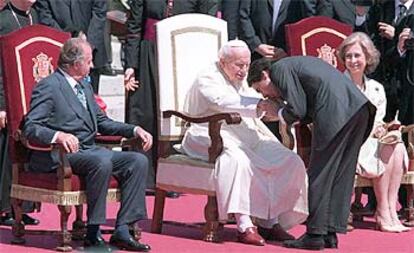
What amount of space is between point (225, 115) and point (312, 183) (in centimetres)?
68

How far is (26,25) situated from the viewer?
328 inches

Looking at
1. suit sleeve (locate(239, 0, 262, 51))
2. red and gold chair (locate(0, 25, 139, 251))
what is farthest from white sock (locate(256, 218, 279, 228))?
suit sleeve (locate(239, 0, 262, 51))

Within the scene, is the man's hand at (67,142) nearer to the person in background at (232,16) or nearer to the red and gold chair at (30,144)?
the red and gold chair at (30,144)

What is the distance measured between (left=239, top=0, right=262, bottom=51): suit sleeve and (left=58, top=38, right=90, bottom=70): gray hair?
7.31ft

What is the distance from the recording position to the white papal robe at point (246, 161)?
7.62 metres

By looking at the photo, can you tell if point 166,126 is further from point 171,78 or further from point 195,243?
point 195,243

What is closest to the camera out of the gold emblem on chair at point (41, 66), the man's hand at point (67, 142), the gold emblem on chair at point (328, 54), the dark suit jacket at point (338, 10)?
the man's hand at point (67, 142)

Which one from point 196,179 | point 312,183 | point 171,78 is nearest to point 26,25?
point 171,78

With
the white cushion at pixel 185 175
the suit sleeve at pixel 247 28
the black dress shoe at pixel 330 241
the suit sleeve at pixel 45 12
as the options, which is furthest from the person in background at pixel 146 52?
the black dress shoe at pixel 330 241

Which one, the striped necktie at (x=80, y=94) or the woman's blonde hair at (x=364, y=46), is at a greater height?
the woman's blonde hair at (x=364, y=46)

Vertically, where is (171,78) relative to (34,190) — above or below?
above

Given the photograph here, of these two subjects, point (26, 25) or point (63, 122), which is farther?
point (26, 25)

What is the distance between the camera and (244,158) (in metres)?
7.70

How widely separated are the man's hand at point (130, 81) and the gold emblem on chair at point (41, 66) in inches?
61.6
